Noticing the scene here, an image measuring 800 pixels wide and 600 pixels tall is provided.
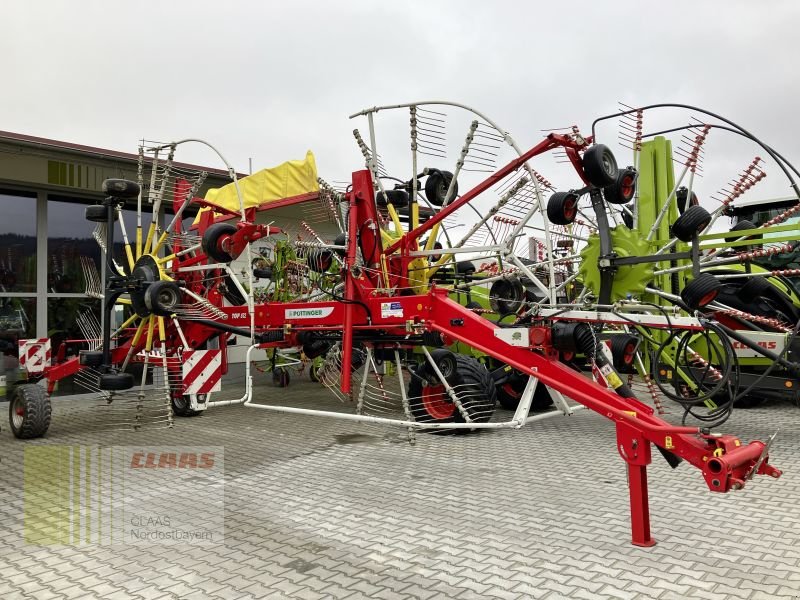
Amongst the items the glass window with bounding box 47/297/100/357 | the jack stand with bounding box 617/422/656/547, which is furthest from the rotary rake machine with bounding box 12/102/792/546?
the glass window with bounding box 47/297/100/357

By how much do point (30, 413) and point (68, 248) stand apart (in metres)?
4.55

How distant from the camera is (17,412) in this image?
6.60m

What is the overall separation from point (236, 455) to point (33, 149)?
19.9 feet

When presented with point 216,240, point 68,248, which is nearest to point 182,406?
point 216,240

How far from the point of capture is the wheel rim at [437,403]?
21.9 feet

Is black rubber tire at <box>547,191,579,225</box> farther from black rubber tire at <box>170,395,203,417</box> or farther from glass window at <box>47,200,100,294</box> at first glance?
glass window at <box>47,200,100,294</box>

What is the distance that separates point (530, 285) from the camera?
8.30 meters

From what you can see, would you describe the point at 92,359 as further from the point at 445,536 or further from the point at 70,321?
the point at 445,536

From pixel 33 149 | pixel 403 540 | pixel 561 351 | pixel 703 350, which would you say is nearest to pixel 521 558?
pixel 403 540

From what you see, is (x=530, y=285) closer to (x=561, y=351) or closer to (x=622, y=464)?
(x=622, y=464)

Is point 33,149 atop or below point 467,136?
atop

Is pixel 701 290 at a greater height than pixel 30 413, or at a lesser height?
greater

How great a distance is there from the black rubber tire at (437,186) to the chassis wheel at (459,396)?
5.58ft

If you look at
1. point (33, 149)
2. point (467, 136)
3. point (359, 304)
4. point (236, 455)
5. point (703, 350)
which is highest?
point (33, 149)
